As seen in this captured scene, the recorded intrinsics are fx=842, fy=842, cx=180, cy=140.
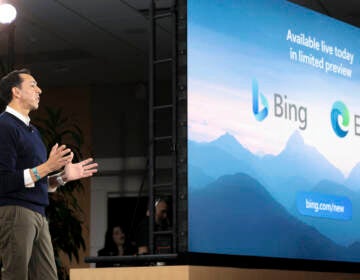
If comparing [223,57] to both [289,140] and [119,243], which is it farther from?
[119,243]

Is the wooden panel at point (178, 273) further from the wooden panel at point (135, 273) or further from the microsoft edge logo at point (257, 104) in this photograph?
the microsoft edge logo at point (257, 104)

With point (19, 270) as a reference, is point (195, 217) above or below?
above

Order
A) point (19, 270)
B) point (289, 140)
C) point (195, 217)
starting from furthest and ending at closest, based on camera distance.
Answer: point (289, 140) → point (195, 217) → point (19, 270)

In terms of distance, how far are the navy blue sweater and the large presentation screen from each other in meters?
0.96

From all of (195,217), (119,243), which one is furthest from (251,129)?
(119,243)

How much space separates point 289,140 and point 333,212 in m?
0.53

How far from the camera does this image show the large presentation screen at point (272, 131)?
398 cm

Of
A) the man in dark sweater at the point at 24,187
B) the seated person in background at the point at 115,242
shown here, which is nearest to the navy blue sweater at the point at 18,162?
the man in dark sweater at the point at 24,187

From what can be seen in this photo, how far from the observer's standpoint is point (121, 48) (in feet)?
28.8

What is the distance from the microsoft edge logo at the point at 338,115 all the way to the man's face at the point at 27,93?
220 cm

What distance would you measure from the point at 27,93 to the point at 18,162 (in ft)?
0.91

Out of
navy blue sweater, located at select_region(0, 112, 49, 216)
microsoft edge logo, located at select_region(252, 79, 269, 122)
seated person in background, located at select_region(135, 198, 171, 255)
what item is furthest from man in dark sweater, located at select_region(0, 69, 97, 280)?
microsoft edge logo, located at select_region(252, 79, 269, 122)

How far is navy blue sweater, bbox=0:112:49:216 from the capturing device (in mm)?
2969

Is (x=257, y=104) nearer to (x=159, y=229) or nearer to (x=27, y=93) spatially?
(x=159, y=229)
